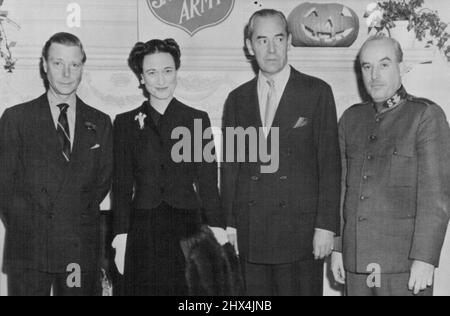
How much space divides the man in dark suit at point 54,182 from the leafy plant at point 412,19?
40.5 inches

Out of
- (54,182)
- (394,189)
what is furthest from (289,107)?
(54,182)

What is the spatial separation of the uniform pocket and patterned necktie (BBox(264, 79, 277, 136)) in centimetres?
41

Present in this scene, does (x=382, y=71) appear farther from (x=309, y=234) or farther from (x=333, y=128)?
(x=309, y=234)

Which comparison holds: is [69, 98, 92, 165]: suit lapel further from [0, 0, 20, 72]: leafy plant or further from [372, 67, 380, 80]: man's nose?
[372, 67, 380, 80]: man's nose

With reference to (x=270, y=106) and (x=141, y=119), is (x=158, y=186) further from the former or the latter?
(x=270, y=106)

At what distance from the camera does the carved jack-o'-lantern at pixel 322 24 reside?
2.17 m

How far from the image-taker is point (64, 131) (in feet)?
6.92

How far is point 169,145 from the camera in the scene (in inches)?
83.0

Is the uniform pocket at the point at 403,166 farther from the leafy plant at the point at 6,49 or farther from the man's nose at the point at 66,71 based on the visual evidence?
the leafy plant at the point at 6,49

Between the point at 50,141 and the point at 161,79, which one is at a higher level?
the point at 161,79

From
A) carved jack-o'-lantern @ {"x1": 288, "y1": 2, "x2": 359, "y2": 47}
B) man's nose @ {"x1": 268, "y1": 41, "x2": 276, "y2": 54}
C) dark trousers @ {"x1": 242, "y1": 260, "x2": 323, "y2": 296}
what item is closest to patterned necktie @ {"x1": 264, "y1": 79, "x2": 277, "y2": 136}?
man's nose @ {"x1": 268, "y1": 41, "x2": 276, "y2": 54}

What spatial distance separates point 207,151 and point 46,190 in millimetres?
545

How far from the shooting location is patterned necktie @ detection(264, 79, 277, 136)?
210 centimetres
